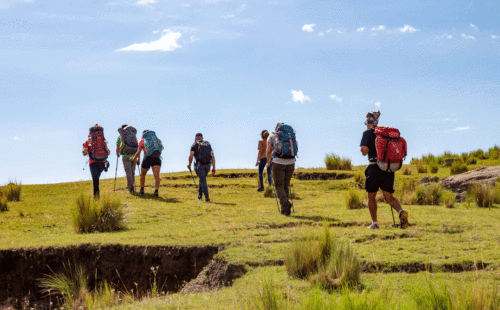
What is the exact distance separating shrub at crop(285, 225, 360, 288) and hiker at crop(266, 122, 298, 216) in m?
4.64

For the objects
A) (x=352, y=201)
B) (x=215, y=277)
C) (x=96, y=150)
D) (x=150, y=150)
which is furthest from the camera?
(x=150, y=150)

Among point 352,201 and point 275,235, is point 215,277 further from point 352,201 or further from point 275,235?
point 352,201

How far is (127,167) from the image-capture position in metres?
17.2

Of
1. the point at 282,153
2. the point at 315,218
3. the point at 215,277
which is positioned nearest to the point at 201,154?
the point at 282,153

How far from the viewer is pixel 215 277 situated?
23.5ft

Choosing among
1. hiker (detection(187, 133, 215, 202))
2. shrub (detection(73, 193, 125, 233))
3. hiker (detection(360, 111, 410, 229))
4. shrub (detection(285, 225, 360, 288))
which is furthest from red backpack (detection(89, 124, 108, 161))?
shrub (detection(285, 225, 360, 288))

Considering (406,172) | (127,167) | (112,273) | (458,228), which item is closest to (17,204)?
(127,167)

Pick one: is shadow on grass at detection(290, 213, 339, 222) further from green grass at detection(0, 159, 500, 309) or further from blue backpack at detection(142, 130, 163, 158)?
blue backpack at detection(142, 130, 163, 158)

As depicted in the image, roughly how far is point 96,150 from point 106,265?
21.9 ft

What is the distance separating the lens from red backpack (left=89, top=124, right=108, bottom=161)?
566 inches

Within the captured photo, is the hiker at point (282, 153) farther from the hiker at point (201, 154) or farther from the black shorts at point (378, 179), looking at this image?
the hiker at point (201, 154)

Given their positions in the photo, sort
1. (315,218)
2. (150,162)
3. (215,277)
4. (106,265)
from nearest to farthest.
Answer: (215,277), (106,265), (315,218), (150,162)

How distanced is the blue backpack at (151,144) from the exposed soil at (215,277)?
364 inches

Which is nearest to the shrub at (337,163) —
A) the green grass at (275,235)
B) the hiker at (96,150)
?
the green grass at (275,235)
